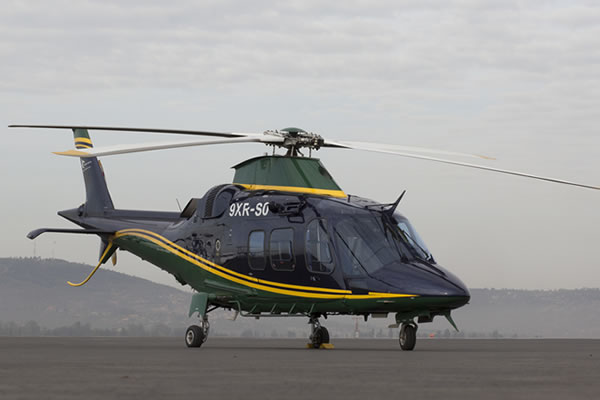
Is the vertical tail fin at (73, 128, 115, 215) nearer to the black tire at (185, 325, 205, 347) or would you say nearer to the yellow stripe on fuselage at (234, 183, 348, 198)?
the black tire at (185, 325, 205, 347)

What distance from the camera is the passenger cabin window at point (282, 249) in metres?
29.7

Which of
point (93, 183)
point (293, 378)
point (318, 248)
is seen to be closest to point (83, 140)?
point (93, 183)

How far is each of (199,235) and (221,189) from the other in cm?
166

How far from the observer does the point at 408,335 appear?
28.6m

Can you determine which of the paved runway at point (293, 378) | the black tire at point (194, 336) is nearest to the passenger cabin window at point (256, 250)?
the black tire at point (194, 336)

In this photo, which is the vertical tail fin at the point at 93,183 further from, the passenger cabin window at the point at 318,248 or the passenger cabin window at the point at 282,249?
the passenger cabin window at the point at 318,248

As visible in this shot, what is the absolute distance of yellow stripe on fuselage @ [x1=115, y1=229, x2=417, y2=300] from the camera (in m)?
28.6

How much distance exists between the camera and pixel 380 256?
2831cm

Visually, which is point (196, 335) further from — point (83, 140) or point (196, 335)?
point (83, 140)

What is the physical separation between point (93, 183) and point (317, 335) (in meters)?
13.9

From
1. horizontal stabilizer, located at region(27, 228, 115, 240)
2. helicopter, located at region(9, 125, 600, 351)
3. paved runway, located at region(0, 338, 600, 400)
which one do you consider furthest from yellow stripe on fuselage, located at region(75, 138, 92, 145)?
paved runway, located at region(0, 338, 600, 400)

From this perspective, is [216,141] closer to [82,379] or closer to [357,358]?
[357,358]

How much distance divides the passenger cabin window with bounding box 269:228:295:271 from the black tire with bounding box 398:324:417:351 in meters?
3.61

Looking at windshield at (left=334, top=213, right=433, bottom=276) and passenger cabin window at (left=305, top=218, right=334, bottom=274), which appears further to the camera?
passenger cabin window at (left=305, top=218, right=334, bottom=274)
